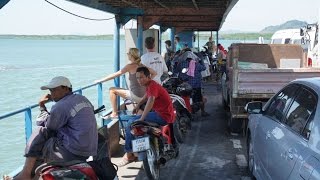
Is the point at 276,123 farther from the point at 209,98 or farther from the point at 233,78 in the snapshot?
the point at 209,98

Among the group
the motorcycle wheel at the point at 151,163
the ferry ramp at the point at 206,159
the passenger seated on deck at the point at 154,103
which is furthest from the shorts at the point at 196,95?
the motorcycle wheel at the point at 151,163

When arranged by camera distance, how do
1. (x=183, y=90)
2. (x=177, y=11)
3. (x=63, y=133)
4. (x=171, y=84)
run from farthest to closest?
(x=177, y=11) < (x=171, y=84) < (x=183, y=90) < (x=63, y=133)

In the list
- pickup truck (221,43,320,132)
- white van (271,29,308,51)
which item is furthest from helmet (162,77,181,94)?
white van (271,29,308,51)

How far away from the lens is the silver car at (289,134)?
3.79m

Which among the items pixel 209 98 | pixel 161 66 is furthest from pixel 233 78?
pixel 209 98

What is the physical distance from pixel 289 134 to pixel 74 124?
79.9 inches

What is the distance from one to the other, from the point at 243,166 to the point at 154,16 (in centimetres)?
619

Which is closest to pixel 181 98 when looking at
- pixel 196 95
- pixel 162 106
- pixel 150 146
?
pixel 196 95

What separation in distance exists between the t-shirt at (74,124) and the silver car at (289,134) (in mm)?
1798

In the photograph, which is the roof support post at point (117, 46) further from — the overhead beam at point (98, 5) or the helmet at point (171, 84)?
the helmet at point (171, 84)

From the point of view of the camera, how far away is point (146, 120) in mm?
6766

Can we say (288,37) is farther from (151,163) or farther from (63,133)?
(63,133)

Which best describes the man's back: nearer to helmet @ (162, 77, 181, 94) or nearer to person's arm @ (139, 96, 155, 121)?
person's arm @ (139, 96, 155, 121)

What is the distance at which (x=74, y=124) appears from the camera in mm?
4523
